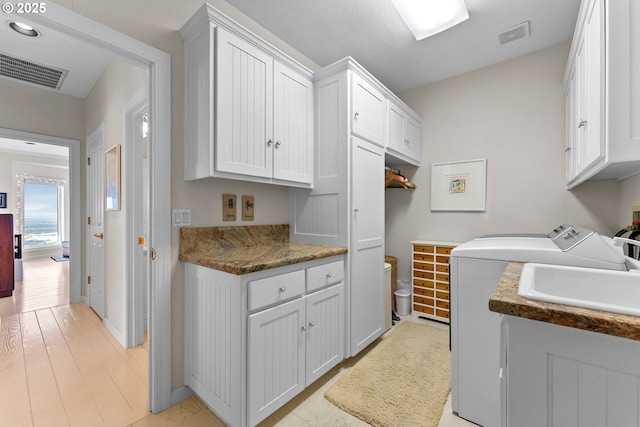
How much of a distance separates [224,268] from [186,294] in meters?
0.55

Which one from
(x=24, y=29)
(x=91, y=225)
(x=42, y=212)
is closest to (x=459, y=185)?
(x=24, y=29)

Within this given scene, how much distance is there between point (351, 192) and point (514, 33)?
79.6 inches

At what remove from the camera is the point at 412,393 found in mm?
1798

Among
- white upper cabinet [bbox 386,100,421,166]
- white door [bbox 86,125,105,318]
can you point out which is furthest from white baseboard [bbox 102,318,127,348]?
white upper cabinet [bbox 386,100,421,166]

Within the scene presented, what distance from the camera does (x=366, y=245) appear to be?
2.29 metres

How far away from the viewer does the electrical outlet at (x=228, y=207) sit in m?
1.96

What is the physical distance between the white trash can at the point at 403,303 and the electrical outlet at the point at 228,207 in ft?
7.05

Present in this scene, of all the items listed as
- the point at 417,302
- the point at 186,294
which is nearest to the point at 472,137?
the point at 417,302

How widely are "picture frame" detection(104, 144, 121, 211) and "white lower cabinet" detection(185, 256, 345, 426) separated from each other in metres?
1.43

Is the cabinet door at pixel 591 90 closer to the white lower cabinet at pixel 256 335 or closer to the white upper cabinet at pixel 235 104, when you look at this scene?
the white lower cabinet at pixel 256 335

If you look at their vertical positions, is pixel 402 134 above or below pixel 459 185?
above

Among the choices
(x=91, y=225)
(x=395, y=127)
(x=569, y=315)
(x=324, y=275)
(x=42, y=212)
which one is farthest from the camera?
(x=42, y=212)

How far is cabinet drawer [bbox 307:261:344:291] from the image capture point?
174 cm

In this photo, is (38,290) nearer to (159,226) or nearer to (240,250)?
(159,226)
